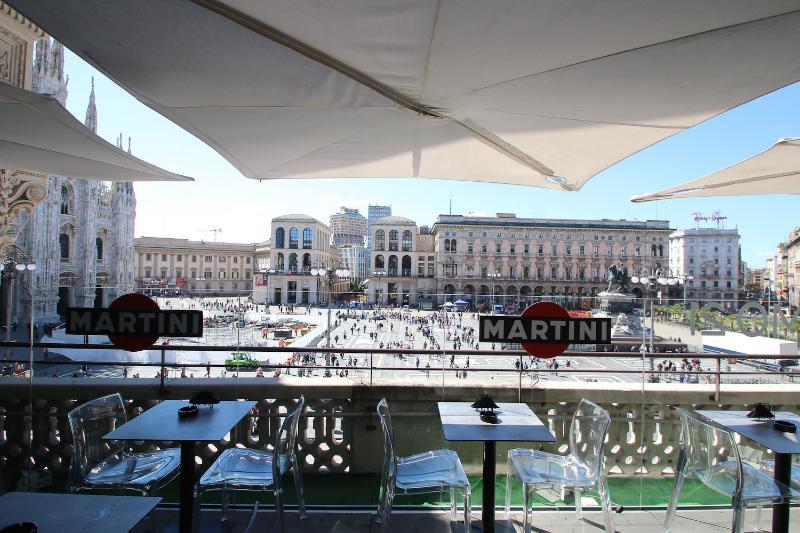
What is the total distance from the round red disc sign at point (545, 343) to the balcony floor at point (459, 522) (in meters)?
1.12

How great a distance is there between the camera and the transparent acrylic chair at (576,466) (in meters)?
2.61

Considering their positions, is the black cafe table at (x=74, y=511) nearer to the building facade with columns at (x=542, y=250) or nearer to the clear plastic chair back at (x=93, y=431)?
the clear plastic chair back at (x=93, y=431)

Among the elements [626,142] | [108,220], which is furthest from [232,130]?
[108,220]

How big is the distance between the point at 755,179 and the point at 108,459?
16.7 ft

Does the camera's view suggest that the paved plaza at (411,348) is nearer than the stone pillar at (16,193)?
Yes

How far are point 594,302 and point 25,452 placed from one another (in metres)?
4.70

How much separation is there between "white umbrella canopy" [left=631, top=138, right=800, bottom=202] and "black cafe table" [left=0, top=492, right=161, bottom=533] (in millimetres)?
A: 3818

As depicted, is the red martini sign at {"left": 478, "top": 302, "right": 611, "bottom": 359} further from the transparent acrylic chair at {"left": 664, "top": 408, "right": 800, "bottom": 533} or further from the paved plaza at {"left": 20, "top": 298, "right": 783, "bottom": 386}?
the transparent acrylic chair at {"left": 664, "top": 408, "right": 800, "bottom": 533}

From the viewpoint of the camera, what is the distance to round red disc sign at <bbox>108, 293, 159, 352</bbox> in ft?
10.4

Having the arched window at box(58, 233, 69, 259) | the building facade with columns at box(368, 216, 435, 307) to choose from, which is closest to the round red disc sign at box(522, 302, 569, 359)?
the arched window at box(58, 233, 69, 259)

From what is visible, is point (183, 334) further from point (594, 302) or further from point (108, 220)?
point (108, 220)

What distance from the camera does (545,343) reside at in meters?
3.05

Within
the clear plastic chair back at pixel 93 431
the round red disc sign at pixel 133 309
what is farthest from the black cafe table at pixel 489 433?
the round red disc sign at pixel 133 309

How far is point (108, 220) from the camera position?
98.7 feet
